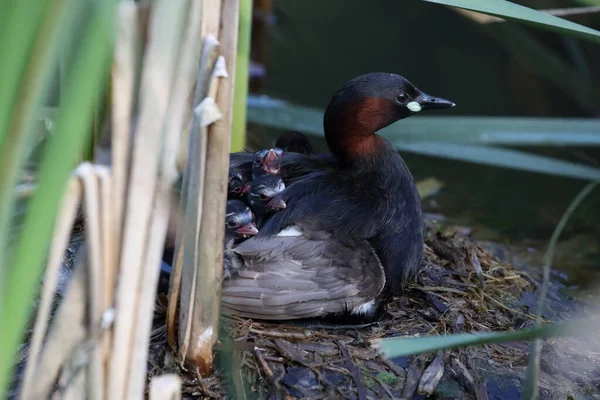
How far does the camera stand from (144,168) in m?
1.67

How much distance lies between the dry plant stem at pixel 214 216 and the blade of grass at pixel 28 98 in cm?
67

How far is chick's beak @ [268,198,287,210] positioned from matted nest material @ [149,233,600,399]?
46 cm

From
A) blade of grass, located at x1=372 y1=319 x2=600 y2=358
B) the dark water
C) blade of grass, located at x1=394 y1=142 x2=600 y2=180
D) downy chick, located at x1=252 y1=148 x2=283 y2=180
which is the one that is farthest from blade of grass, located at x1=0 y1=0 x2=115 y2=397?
the dark water

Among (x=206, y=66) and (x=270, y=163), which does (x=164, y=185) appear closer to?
(x=206, y=66)

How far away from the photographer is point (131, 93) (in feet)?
5.43

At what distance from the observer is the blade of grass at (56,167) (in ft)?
4.58

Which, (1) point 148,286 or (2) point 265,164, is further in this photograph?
(2) point 265,164

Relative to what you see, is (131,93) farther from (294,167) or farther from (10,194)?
(294,167)

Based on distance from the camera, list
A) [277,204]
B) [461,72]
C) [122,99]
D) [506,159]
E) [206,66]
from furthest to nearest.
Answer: [461,72], [506,159], [277,204], [206,66], [122,99]

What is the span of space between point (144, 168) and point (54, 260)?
26 centimetres

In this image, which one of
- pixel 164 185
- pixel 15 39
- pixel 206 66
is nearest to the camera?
pixel 15 39

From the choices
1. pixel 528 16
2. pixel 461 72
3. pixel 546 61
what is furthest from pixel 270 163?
pixel 461 72

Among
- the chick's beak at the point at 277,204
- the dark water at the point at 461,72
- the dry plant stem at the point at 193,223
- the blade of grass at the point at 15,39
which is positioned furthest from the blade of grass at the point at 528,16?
the dark water at the point at 461,72

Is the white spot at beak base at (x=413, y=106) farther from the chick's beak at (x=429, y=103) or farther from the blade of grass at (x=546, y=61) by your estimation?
the blade of grass at (x=546, y=61)
